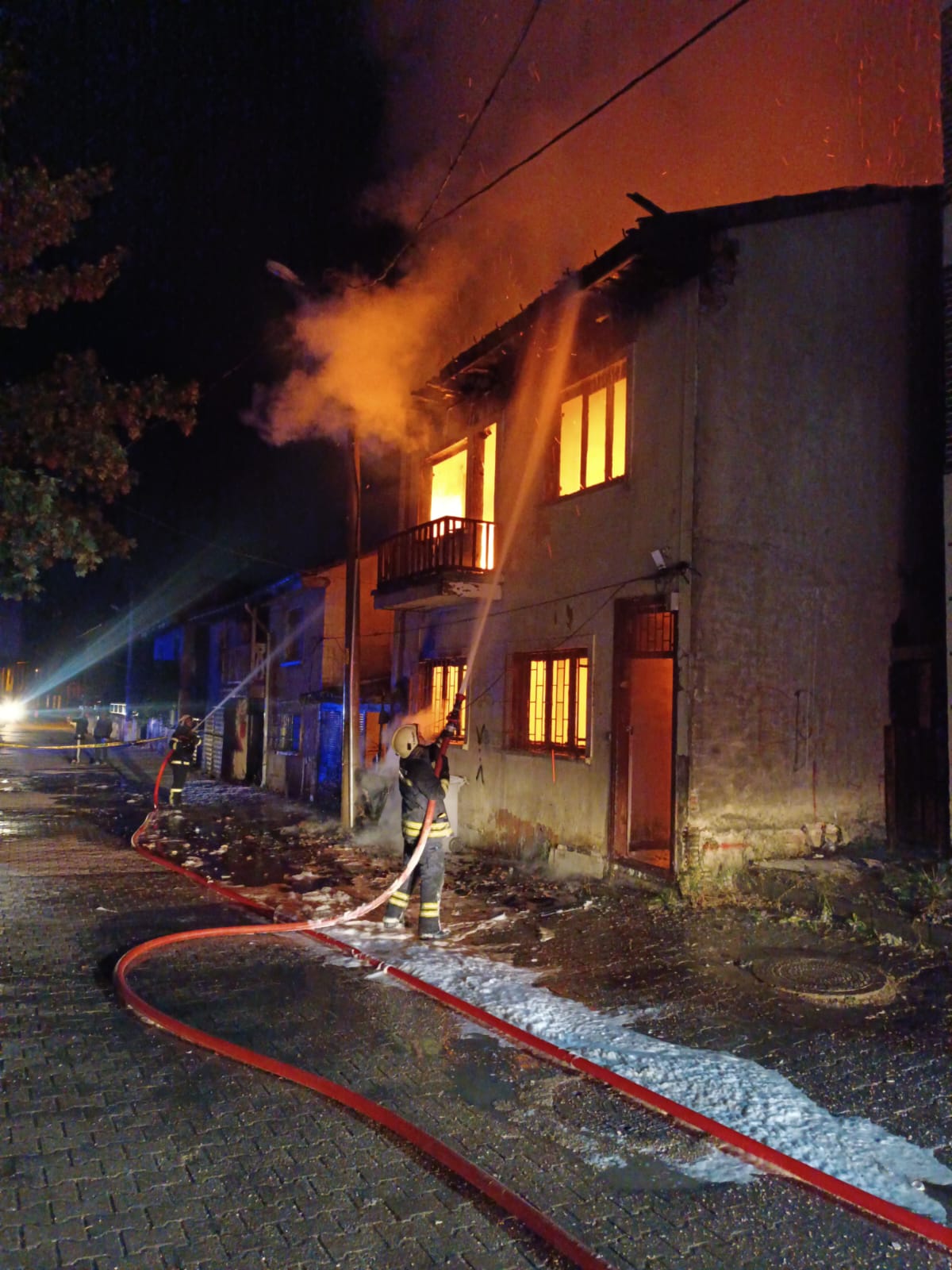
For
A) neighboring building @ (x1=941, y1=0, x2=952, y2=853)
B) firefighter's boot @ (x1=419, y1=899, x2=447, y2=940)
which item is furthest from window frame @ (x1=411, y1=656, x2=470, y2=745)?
neighboring building @ (x1=941, y1=0, x2=952, y2=853)

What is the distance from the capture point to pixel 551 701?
1198 centimetres

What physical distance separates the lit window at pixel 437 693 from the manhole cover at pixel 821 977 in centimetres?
755

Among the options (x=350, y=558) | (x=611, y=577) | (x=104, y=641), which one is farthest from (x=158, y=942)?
(x=104, y=641)

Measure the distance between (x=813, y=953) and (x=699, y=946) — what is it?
0.91m

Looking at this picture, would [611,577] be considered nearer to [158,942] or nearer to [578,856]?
[578,856]

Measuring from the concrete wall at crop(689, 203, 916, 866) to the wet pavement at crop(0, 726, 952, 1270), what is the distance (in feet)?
6.60

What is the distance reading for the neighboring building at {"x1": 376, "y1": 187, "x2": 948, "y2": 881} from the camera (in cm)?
972

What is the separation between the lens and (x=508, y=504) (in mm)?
13078

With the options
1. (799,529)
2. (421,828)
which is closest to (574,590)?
(799,529)

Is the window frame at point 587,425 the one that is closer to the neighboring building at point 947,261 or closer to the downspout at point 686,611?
the downspout at point 686,611

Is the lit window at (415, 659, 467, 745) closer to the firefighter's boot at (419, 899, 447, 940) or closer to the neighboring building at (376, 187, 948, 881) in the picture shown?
the neighboring building at (376, 187, 948, 881)

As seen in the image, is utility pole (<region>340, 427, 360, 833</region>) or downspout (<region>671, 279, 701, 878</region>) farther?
utility pole (<region>340, 427, 360, 833</region>)

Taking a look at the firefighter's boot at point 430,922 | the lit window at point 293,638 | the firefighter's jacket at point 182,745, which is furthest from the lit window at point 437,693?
the lit window at point 293,638

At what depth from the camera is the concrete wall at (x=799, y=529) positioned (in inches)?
381
